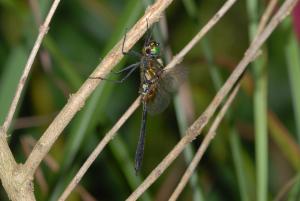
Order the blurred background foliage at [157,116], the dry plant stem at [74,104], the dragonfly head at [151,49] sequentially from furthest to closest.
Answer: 1. the blurred background foliage at [157,116]
2. the dragonfly head at [151,49]
3. the dry plant stem at [74,104]

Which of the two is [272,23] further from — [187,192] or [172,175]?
[187,192]

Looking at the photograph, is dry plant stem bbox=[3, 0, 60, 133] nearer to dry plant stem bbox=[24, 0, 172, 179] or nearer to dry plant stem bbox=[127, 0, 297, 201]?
dry plant stem bbox=[24, 0, 172, 179]

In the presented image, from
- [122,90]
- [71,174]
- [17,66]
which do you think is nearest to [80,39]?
[122,90]

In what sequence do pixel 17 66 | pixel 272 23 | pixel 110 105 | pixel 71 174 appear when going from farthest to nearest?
1. pixel 110 105
2. pixel 17 66
3. pixel 71 174
4. pixel 272 23

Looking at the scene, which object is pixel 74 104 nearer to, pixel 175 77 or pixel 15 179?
pixel 15 179

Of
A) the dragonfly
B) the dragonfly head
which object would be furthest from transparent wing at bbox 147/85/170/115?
the dragonfly head

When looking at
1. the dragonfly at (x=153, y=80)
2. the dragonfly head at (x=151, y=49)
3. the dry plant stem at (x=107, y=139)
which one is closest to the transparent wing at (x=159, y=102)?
the dragonfly at (x=153, y=80)

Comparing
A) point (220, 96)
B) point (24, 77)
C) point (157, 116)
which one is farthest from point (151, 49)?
point (157, 116)

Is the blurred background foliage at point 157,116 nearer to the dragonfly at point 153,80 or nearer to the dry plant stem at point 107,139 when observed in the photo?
the dragonfly at point 153,80
